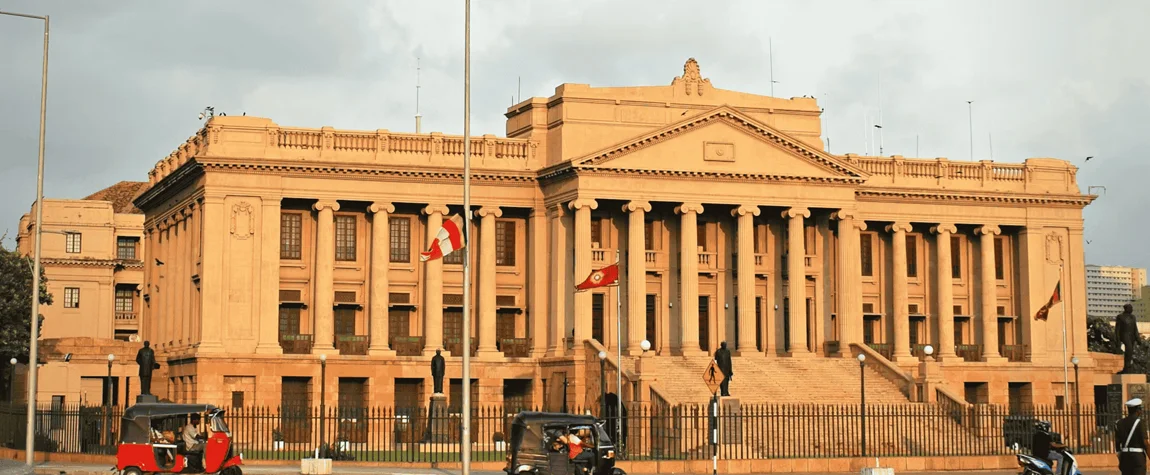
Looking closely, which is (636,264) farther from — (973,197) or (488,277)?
(973,197)

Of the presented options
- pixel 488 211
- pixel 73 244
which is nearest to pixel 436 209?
pixel 488 211

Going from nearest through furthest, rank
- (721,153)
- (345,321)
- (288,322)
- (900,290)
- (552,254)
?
(288,322)
(721,153)
(345,321)
(552,254)
(900,290)

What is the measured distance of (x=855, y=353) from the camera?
7469 centimetres

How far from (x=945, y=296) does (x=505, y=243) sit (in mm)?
19574

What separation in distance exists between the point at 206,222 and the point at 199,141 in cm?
427

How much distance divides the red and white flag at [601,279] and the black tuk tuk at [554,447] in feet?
76.0

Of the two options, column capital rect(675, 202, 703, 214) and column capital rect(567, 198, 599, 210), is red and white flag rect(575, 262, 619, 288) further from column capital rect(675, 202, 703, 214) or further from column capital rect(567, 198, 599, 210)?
column capital rect(675, 202, 703, 214)

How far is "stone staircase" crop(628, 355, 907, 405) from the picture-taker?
219 feet

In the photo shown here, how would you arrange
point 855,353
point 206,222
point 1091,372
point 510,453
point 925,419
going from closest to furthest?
point 510,453, point 925,419, point 206,222, point 855,353, point 1091,372

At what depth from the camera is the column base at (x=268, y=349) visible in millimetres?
69938

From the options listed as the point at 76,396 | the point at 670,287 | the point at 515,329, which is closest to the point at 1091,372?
the point at 670,287

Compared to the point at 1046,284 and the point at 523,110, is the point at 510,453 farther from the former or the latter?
the point at 1046,284

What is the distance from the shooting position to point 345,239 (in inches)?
2906

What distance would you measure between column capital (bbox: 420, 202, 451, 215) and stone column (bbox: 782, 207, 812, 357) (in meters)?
14.0
